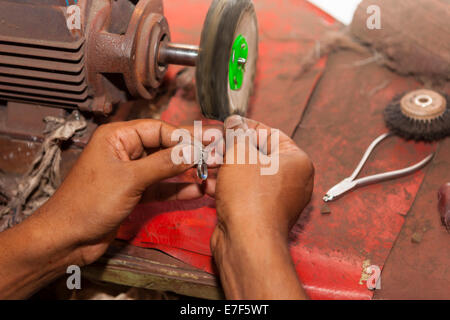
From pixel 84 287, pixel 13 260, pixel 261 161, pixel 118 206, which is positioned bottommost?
pixel 84 287

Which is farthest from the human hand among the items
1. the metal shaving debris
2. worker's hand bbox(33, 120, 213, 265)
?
the metal shaving debris

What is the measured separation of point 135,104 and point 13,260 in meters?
0.74

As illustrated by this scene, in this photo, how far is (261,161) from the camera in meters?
0.97

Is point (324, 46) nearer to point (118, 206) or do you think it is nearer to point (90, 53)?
point (90, 53)

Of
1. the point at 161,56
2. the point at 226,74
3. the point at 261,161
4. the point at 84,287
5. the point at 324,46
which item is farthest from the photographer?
the point at 324,46

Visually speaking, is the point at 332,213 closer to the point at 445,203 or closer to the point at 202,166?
the point at 445,203

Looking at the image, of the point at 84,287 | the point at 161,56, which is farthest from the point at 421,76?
the point at 84,287

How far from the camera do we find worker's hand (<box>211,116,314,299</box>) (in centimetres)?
87

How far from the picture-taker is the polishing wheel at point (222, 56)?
3.59 ft

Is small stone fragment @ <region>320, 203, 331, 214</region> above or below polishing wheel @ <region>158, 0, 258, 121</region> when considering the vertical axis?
below

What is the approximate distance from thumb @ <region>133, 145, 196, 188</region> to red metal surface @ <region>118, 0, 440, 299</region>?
30cm

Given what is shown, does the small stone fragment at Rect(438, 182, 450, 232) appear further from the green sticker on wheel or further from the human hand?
the green sticker on wheel

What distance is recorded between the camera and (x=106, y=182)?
1.00 meters

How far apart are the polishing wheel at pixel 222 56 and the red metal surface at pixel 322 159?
236 millimetres
